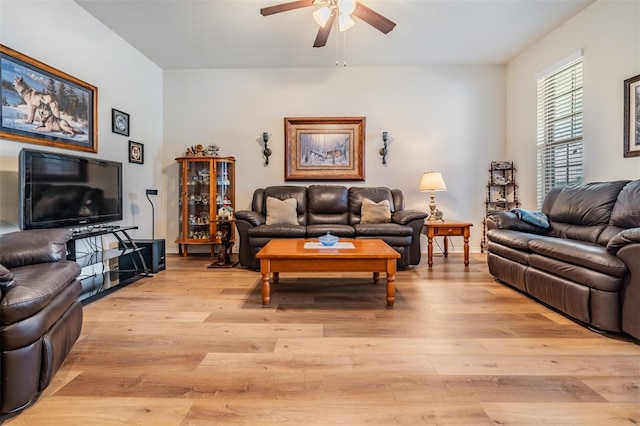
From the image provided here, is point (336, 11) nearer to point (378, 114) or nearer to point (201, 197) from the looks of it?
point (378, 114)

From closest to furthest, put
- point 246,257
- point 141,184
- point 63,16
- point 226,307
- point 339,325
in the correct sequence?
point 339,325 < point 226,307 < point 63,16 < point 246,257 < point 141,184

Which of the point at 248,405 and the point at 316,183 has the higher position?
the point at 316,183

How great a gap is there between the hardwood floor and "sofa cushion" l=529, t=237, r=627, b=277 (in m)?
0.43

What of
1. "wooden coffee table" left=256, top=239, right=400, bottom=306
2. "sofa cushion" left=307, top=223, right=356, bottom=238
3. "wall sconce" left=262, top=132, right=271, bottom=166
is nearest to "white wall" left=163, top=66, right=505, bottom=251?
"wall sconce" left=262, top=132, right=271, bottom=166

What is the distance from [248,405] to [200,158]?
380cm

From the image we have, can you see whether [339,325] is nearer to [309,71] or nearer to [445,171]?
[445,171]

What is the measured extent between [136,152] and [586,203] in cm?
519

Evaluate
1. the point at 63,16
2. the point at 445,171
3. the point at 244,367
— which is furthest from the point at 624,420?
the point at 63,16

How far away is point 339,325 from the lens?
2139 millimetres

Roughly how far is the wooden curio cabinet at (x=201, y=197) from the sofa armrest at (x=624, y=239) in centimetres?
399

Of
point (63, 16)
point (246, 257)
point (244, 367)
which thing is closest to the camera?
point (244, 367)

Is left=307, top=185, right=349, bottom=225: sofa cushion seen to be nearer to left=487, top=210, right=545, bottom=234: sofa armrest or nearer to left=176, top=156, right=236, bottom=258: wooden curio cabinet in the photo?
left=176, top=156, right=236, bottom=258: wooden curio cabinet

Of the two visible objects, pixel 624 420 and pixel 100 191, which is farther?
pixel 100 191

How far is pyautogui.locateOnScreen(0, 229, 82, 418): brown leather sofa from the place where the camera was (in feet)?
4.07
